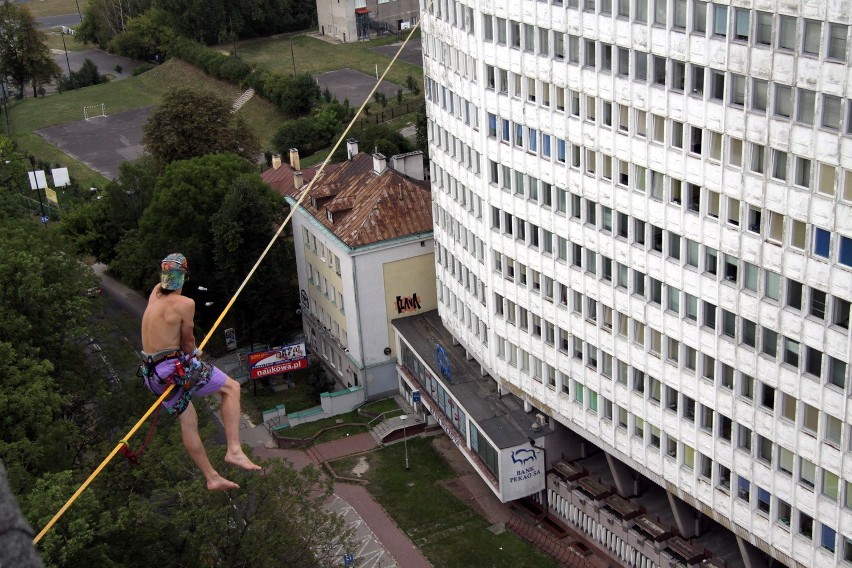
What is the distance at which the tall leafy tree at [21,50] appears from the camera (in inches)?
7190

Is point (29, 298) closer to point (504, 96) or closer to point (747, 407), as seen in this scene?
point (504, 96)

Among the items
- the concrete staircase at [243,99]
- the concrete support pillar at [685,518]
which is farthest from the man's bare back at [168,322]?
the concrete staircase at [243,99]

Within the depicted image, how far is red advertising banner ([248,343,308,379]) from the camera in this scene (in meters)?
88.4

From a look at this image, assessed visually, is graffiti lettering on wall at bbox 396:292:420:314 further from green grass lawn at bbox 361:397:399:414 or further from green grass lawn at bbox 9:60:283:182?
green grass lawn at bbox 9:60:283:182

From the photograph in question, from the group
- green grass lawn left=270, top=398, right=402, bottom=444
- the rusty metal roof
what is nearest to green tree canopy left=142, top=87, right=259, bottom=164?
the rusty metal roof

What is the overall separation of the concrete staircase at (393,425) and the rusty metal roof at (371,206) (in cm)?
1259

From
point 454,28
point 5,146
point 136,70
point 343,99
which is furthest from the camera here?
point 136,70

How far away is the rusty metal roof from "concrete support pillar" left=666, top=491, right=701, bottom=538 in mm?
28587

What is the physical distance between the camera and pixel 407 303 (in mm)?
85500

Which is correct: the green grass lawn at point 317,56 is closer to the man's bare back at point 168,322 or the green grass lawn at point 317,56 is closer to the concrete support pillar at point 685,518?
the concrete support pillar at point 685,518

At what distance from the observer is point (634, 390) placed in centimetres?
6128

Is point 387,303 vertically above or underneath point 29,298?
underneath

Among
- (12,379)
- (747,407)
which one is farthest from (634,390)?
(12,379)

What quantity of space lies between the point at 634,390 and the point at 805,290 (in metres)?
14.9
